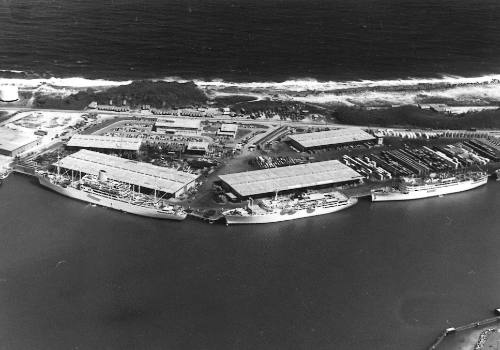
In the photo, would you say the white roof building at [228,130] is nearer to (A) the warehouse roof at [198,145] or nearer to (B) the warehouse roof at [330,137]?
(A) the warehouse roof at [198,145]

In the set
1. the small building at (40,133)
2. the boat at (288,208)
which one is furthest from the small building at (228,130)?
the small building at (40,133)

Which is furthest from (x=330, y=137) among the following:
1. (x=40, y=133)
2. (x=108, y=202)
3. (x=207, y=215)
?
(x=40, y=133)

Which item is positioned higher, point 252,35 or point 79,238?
point 252,35

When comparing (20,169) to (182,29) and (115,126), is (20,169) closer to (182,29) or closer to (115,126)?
(115,126)

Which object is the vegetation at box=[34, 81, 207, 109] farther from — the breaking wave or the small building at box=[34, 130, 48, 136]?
the small building at box=[34, 130, 48, 136]

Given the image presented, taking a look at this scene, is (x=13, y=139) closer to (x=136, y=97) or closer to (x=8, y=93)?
(x=8, y=93)

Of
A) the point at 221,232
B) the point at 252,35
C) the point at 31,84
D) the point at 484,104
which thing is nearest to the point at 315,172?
the point at 221,232
